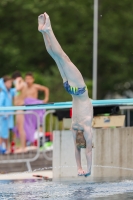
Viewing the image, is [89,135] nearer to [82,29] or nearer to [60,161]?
[60,161]

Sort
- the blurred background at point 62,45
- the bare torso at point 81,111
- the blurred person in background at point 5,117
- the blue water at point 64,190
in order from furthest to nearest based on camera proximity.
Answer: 1. the blurred background at point 62,45
2. the blurred person in background at point 5,117
3. the bare torso at point 81,111
4. the blue water at point 64,190

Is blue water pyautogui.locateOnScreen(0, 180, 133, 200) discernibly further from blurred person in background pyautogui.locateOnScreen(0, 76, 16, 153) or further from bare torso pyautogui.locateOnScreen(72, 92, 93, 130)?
blurred person in background pyautogui.locateOnScreen(0, 76, 16, 153)

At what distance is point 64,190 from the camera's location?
10711mm

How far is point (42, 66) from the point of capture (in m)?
30.4

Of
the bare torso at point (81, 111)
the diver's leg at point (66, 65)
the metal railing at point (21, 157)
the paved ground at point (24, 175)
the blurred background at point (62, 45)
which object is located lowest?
the paved ground at point (24, 175)

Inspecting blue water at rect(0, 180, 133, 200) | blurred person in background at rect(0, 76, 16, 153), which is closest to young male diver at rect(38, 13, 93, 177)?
blue water at rect(0, 180, 133, 200)

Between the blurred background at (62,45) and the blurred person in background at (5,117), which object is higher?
the blurred background at (62,45)

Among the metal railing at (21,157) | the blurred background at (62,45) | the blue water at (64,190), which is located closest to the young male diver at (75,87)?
the blue water at (64,190)

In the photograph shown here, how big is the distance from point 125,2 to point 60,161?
6651 millimetres

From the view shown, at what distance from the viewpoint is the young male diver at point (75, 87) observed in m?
10.1

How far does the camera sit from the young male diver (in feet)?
33.0

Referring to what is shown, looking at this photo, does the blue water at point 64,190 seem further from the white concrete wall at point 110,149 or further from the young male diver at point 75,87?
the white concrete wall at point 110,149

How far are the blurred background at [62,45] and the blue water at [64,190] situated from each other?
37.9 ft

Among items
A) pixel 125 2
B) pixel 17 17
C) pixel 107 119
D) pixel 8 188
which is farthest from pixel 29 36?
pixel 8 188
